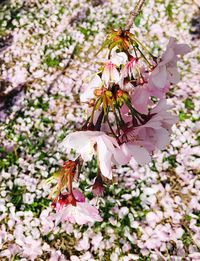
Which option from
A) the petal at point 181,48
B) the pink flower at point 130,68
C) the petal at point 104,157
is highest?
the petal at point 181,48

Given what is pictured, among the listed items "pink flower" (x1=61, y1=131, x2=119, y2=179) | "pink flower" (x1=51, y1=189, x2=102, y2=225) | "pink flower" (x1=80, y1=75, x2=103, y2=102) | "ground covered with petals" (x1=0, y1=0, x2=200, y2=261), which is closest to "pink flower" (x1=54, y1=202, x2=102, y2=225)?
"pink flower" (x1=51, y1=189, x2=102, y2=225)

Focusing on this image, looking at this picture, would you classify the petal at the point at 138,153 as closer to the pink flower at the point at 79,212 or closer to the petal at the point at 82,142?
the petal at the point at 82,142

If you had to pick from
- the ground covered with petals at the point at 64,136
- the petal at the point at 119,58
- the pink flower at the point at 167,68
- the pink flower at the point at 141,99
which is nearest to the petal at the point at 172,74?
the pink flower at the point at 167,68

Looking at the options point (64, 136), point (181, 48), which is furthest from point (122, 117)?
point (64, 136)

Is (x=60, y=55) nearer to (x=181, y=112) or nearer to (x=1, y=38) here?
(x=1, y=38)

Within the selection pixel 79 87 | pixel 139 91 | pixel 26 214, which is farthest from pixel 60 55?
pixel 139 91

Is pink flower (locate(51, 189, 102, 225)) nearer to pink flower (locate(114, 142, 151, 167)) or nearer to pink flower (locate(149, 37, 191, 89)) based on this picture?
pink flower (locate(114, 142, 151, 167))
